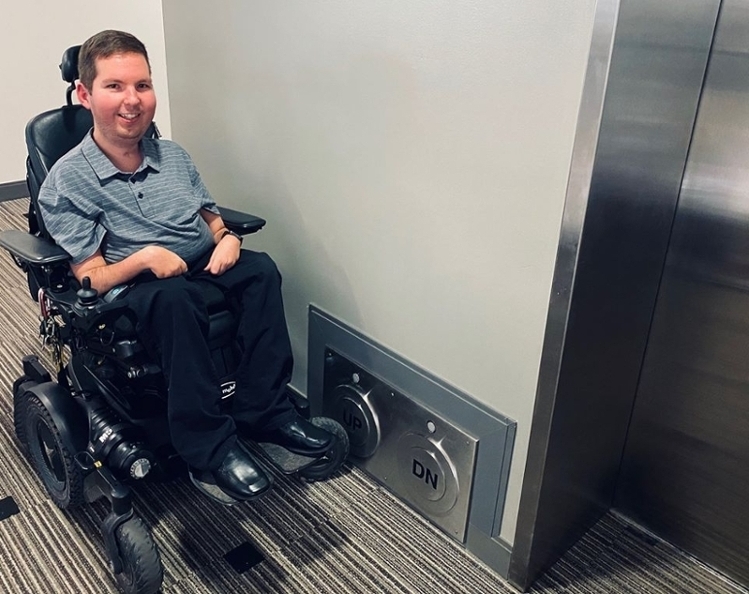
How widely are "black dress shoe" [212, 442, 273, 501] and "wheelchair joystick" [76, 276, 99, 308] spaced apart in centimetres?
44

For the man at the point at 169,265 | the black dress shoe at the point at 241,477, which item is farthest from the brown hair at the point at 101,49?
the black dress shoe at the point at 241,477

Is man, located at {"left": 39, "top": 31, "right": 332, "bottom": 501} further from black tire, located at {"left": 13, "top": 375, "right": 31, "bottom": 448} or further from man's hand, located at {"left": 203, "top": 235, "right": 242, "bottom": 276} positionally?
black tire, located at {"left": 13, "top": 375, "right": 31, "bottom": 448}

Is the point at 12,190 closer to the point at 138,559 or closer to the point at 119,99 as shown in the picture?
the point at 119,99

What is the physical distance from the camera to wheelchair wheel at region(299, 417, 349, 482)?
1.83 meters

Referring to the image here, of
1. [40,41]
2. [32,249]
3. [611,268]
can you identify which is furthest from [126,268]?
[40,41]

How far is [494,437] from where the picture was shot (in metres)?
1.55

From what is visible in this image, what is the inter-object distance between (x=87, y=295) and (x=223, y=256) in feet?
1.17

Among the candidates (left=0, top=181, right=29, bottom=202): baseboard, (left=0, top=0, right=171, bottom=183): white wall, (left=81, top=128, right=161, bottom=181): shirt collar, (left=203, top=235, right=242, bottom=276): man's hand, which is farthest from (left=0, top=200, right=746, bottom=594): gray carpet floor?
(left=0, top=181, right=29, bottom=202): baseboard

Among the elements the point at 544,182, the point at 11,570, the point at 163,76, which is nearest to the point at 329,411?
the point at 11,570

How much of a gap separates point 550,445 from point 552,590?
1.28ft

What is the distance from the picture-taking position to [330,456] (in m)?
1.82

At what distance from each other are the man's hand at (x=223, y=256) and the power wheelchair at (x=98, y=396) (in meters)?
0.05

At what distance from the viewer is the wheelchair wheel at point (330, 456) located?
5.99 ft

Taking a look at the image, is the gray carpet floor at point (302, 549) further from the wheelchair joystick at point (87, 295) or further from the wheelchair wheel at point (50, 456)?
the wheelchair joystick at point (87, 295)
